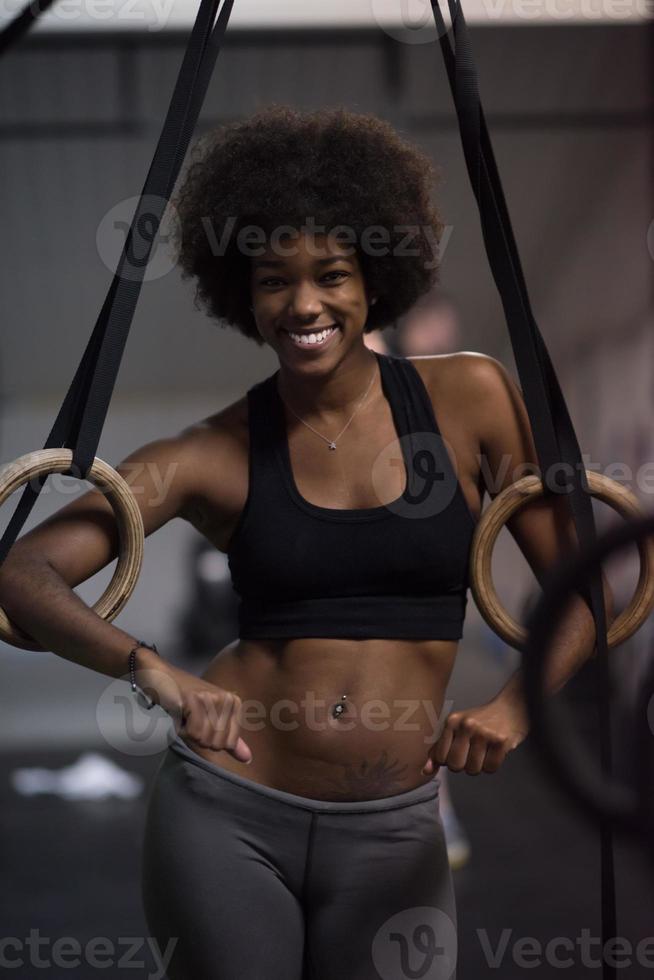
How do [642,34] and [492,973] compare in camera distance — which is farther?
[642,34]

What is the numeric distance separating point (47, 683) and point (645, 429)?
115 inches

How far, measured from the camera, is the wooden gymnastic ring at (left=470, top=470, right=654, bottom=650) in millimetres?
1146

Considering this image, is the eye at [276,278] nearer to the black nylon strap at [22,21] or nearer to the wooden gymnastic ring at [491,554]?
the wooden gymnastic ring at [491,554]

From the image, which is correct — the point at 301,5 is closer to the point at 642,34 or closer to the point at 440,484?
the point at 642,34

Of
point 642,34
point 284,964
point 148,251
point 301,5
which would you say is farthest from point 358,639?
point 642,34

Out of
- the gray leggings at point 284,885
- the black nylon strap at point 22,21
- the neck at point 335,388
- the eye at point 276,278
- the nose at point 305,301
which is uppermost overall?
the black nylon strap at point 22,21

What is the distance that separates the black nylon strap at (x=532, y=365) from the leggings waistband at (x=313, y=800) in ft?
0.67

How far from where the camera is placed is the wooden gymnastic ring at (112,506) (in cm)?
110

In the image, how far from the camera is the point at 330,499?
1217mm

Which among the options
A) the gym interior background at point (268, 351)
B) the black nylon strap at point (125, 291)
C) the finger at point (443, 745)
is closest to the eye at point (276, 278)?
the black nylon strap at point (125, 291)

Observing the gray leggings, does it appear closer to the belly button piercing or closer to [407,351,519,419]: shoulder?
the belly button piercing

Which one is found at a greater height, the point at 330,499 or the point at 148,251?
the point at 148,251

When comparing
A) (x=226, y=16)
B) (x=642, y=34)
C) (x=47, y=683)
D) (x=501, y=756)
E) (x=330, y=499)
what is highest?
(x=642, y=34)

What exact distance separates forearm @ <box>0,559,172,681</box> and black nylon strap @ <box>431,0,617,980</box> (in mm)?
418
